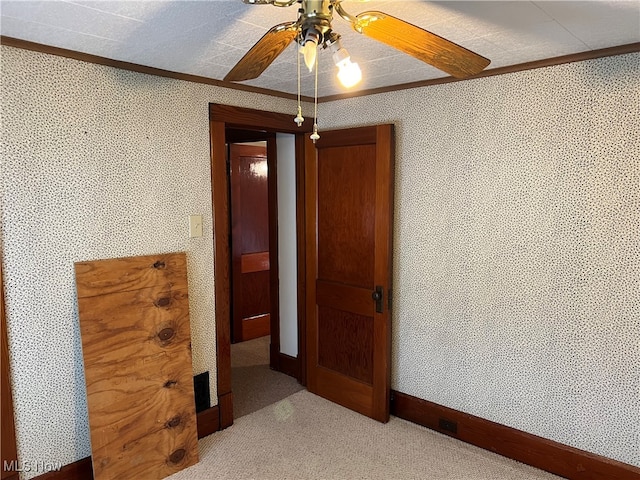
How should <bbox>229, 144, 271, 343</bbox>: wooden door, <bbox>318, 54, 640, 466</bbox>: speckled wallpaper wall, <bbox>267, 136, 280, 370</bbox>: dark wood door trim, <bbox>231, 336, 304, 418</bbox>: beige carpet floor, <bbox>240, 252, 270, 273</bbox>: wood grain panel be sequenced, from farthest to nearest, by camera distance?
<bbox>240, 252, 270, 273</bbox>: wood grain panel → <bbox>229, 144, 271, 343</bbox>: wooden door → <bbox>267, 136, 280, 370</bbox>: dark wood door trim → <bbox>231, 336, 304, 418</bbox>: beige carpet floor → <bbox>318, 54, 640, 466</bbox>: speckled wallpaper wall

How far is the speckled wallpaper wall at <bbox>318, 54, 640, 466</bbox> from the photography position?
2.19 m

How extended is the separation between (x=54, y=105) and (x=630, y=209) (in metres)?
2.78

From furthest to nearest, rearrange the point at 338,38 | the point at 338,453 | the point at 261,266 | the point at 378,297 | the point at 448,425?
the point at 261,266 < the point at 378,297 < the point at 448,425 < the point at 338,453 < the point at 338,38

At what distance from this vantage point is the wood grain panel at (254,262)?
4703 mm

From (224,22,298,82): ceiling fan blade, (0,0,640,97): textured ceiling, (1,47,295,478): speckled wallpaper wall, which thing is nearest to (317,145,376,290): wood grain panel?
(0,0,640,97): textured ceiling

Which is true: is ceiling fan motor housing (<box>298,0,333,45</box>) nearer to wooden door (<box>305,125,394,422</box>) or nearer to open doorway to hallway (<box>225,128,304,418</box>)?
wooden door (<box>305,125,394,422</box>)

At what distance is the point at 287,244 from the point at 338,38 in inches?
96.6

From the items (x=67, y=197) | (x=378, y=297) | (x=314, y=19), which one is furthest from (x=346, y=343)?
(x=314, y=19)

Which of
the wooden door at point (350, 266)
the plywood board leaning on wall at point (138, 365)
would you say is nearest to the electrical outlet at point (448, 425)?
the wooden door at point (350, 266)

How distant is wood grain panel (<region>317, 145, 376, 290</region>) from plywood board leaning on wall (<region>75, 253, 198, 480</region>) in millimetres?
1073

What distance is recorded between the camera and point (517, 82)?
2432 mm

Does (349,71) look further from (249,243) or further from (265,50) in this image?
(249,243)

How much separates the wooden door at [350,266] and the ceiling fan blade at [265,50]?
1.33m

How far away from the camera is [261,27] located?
185 centimetres
